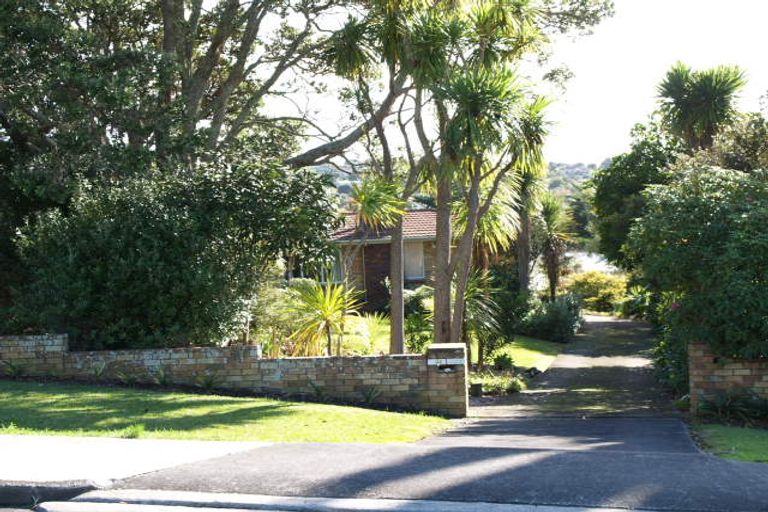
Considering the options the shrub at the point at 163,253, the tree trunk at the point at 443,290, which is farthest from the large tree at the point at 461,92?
the shrub at the point at 163,253

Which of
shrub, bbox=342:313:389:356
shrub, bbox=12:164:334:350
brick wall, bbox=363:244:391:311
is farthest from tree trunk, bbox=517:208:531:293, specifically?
shrub, bbox=12:164:334:350

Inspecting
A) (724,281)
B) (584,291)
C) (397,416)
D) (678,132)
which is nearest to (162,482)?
(397,416)

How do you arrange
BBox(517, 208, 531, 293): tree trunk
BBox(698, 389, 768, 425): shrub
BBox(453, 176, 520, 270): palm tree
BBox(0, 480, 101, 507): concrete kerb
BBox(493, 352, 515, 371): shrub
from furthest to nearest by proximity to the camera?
BBox(517, 208, 531, 293): tree trunk, BBox(493, 352, 515, 371): shrub, BBox(453, 176, 520, 270): palm tree, BBox(698, 389, 768, 425): shrub, BBox(0, 480, 101, 507): concrete kerb

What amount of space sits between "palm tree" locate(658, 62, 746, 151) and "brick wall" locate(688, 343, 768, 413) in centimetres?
1333

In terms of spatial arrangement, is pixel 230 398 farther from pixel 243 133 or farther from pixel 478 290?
pixel 243 133

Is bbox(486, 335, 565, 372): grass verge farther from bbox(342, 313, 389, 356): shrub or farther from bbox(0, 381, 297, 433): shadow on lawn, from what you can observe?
bbox(0, 381, 297, 433): shadow on lawn

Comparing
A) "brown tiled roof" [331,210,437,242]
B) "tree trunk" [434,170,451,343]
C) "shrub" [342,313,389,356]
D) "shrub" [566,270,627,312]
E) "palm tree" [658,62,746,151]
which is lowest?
"shrub" [342,313,389,356]

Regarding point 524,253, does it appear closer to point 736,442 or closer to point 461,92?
point 461,92

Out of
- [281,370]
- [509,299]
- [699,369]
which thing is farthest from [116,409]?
[509,299]

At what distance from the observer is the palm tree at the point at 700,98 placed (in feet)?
80.3

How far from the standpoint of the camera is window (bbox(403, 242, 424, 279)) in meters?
34.1

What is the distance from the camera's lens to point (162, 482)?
7234 millimetres

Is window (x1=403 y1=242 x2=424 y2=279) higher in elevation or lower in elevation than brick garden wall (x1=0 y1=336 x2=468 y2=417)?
higher

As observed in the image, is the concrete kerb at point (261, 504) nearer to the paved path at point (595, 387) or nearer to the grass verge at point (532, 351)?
the paved path at point (595, 387)
